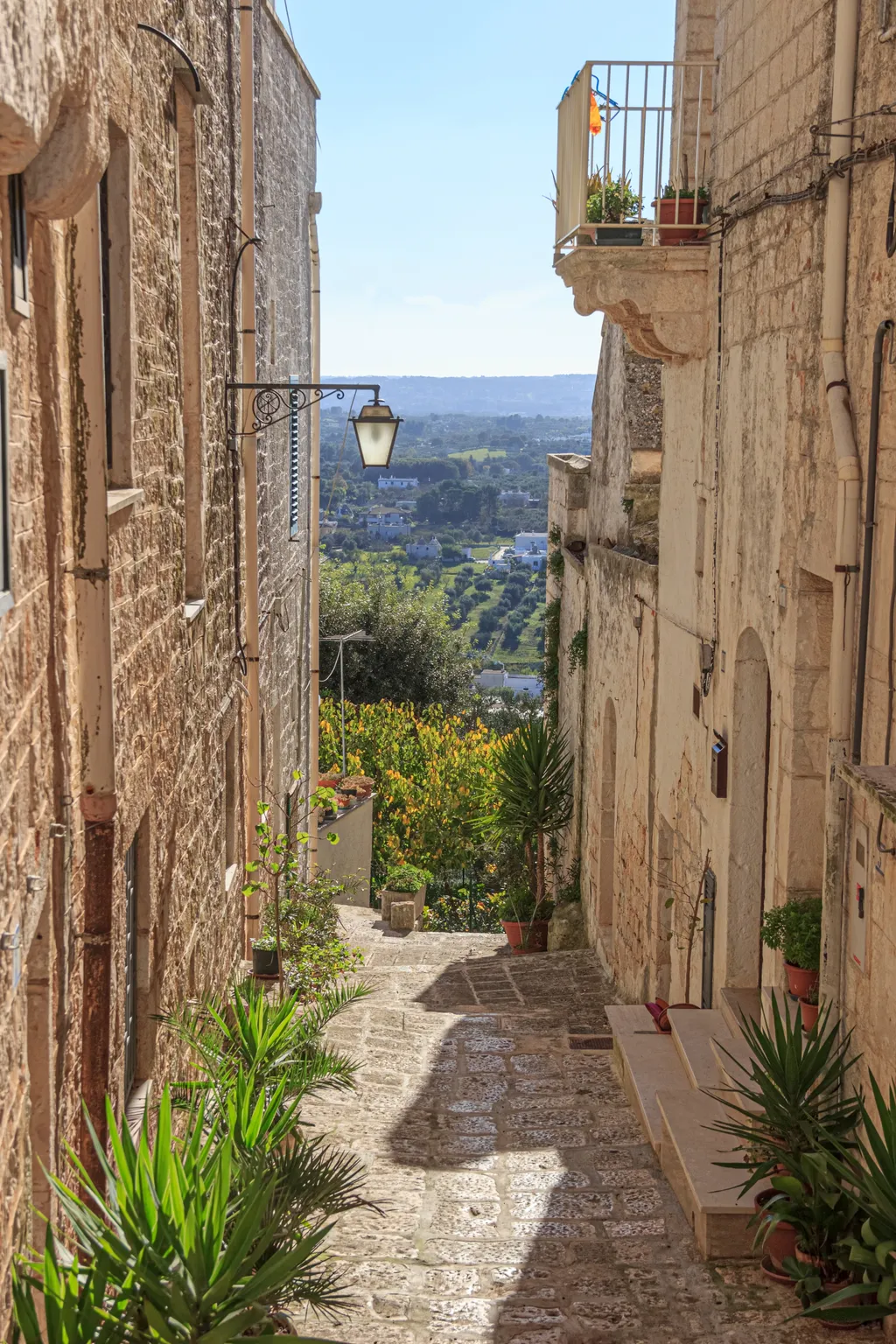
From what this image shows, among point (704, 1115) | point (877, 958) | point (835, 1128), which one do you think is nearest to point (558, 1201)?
point (704, 1115)

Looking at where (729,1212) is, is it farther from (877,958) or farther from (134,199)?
(134,199)

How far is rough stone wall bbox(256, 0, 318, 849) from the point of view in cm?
1111

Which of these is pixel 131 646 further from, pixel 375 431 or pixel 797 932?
pixel 375 431

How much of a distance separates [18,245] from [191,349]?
3874mm

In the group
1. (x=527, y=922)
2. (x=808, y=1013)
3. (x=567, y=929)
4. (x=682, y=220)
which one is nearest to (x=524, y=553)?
(x=527, y=922)

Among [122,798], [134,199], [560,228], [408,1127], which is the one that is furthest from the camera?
[560,228]

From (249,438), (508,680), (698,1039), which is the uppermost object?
(249,438)

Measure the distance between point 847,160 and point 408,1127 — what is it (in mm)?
5444

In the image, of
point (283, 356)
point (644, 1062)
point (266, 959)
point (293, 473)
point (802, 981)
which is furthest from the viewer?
point (293, 473)

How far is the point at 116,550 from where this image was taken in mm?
4906

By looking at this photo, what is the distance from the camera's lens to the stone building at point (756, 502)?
17.4ft

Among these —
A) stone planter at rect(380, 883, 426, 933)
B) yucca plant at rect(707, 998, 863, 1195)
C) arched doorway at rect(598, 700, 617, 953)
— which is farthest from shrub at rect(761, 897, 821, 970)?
stone planter at rect(380, 883, 426, 933)

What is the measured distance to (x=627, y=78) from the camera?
27.1 feet

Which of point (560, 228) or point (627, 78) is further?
point (560, 228)
